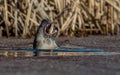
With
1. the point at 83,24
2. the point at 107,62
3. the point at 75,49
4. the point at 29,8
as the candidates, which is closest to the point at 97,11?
the point at 83,24

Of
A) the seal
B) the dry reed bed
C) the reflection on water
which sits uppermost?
the dry reed bed

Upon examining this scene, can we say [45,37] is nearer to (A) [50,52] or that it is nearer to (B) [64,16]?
(A) [50,52]

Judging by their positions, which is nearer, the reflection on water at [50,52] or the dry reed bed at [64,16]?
the reflection on water at [50,52]

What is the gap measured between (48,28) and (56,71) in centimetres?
187

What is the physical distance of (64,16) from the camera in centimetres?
1130

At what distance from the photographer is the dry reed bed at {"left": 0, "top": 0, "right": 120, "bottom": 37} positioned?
36.4 feet

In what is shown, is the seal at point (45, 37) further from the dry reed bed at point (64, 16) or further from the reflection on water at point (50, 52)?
the dry reed bed at point (64, 16)

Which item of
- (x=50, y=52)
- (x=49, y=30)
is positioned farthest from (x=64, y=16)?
(x=50, y=52)

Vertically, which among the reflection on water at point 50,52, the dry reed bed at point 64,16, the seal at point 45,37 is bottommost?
the reflection on water at point 50,52

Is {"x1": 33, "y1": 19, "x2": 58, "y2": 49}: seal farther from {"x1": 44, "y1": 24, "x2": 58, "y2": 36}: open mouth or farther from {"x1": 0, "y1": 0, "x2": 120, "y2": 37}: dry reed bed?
{"x1": 0, "y1": 0, "x2": 120, "y2": 37}: dry reed bed

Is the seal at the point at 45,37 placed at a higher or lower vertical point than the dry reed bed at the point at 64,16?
lower

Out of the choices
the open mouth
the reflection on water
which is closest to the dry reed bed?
the reflection on water

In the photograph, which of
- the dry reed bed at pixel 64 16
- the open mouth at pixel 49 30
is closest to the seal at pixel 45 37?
the open mouth at pixel 49 30

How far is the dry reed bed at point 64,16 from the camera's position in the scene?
36.4 feet
